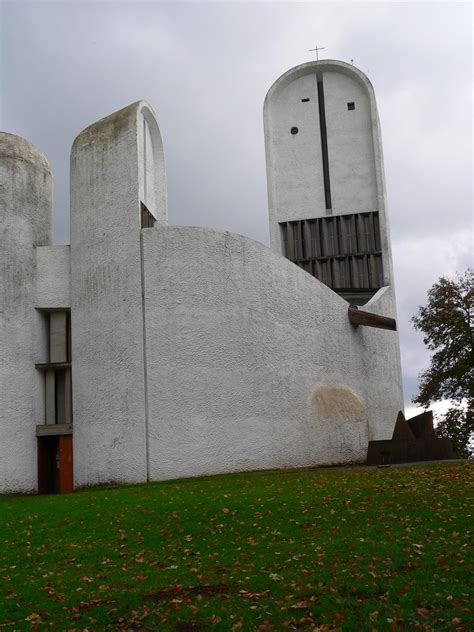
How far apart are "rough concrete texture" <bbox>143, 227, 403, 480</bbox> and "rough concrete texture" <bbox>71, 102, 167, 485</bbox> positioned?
512mm

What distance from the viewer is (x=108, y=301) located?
76.6 ft

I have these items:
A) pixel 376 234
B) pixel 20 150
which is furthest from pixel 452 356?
pixel 20 150

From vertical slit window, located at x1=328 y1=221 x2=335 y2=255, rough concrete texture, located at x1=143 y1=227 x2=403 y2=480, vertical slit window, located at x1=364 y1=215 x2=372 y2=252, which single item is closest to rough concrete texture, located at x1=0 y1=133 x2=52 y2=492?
rough concrete texture, located at x1=143 y1=227 x2=403 y2=480

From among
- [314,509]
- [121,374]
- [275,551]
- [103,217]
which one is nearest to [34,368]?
[121,374]

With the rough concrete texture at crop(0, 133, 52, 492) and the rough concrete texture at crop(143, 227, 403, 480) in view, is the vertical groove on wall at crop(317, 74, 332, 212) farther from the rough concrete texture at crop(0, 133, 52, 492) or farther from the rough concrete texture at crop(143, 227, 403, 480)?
the rough concrete texture at crop(0, 133, 52, 492)

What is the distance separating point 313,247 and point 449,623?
30.2 meters

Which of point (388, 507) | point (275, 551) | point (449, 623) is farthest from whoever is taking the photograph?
point (388, 507)

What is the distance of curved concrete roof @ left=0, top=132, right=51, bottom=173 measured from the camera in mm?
25406

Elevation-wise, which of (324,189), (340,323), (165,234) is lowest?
(340,323)

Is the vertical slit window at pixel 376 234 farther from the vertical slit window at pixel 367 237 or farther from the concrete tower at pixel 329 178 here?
the vertical slit window at pixel 367 237

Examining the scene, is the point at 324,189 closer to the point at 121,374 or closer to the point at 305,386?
the point at 305,386

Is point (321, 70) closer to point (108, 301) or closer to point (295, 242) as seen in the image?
point (295, 242)

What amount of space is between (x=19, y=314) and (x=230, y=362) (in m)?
6.81

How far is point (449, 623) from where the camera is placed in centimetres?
768
